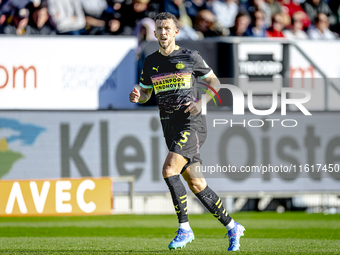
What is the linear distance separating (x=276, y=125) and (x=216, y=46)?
6.05 ft

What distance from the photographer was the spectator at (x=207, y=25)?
40.7ft

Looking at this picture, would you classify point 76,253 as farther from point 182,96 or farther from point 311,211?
point 311,211

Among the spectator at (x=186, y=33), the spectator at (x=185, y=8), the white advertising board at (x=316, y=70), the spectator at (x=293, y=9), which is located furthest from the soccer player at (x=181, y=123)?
the spectator at (x=293, y=9)

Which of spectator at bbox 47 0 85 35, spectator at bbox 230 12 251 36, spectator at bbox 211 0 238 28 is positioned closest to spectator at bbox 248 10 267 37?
spectator at bbox 230 12 251 36

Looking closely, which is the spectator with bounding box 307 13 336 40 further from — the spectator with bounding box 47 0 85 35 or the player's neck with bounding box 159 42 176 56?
the player's neck with bounding box 159 42 176 56

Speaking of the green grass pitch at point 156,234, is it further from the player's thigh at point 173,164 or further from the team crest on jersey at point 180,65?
the team crest on jersey at point 180,65

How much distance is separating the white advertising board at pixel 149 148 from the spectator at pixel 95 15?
2850 millimetres

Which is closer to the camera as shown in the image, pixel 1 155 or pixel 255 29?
pixel 1 155

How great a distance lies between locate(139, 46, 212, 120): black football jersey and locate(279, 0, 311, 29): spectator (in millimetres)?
9115

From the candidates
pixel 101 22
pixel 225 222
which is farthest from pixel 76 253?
pixel 101 22

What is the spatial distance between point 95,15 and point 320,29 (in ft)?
18.3

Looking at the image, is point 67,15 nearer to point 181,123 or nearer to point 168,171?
point 181,123

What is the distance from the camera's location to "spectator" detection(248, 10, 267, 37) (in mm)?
12688

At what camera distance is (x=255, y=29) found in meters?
12.7
